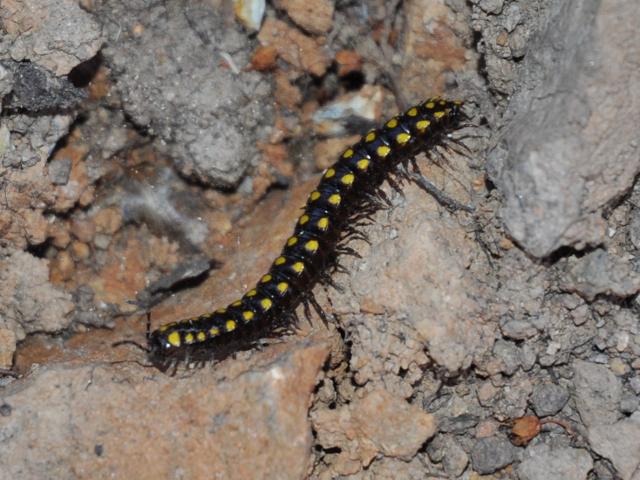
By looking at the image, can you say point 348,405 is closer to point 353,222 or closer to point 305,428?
point 305,428

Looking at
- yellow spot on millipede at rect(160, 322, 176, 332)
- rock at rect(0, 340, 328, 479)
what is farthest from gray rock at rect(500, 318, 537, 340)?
yellow spot on millipede at rect(160, 322, 176, 332)

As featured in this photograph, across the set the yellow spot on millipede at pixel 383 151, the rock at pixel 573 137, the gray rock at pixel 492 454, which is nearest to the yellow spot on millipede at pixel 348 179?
the yellow spot on millipede at pixel 383 151

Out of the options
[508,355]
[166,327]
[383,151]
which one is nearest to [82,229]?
[166,327]

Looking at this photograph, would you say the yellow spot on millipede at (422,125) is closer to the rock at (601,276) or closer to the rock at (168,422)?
the rock at (601,276)

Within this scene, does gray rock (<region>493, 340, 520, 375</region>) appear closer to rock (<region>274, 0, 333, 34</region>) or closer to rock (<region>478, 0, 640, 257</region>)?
rock (<region>478, 0, 640, 257</region>)

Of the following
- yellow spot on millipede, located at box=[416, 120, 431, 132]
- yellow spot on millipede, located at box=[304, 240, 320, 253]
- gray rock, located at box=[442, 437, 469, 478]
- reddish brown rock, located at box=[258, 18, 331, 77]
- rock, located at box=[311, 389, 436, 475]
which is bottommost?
gray rock, located at box=[442, 437, 469, 478]

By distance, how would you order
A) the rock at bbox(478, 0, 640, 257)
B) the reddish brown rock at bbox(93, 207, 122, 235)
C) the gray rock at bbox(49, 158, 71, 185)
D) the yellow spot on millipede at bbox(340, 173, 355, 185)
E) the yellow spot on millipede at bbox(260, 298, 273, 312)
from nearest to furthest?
1. the rock at bbox(478, 0, 640, 257)
2. the yellow spot on millipede at bbox(260, 298, 273, 312)
3. the yellow spot on millipede at bbox(340, 173, 355, 185)
4. the gray rock at bbox(49, 158, 71, 185)
5. the reddish brown rock at bbox(93, 207, 122, 235)

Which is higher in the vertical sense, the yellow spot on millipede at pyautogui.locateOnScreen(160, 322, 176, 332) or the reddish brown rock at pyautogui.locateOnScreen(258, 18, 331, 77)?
the reddish brown rock at pyautogui.locateOnScreen(258, 18, 331, 77)

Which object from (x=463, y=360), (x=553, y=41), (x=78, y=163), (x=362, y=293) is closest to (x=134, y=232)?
(x=78, y=163)
